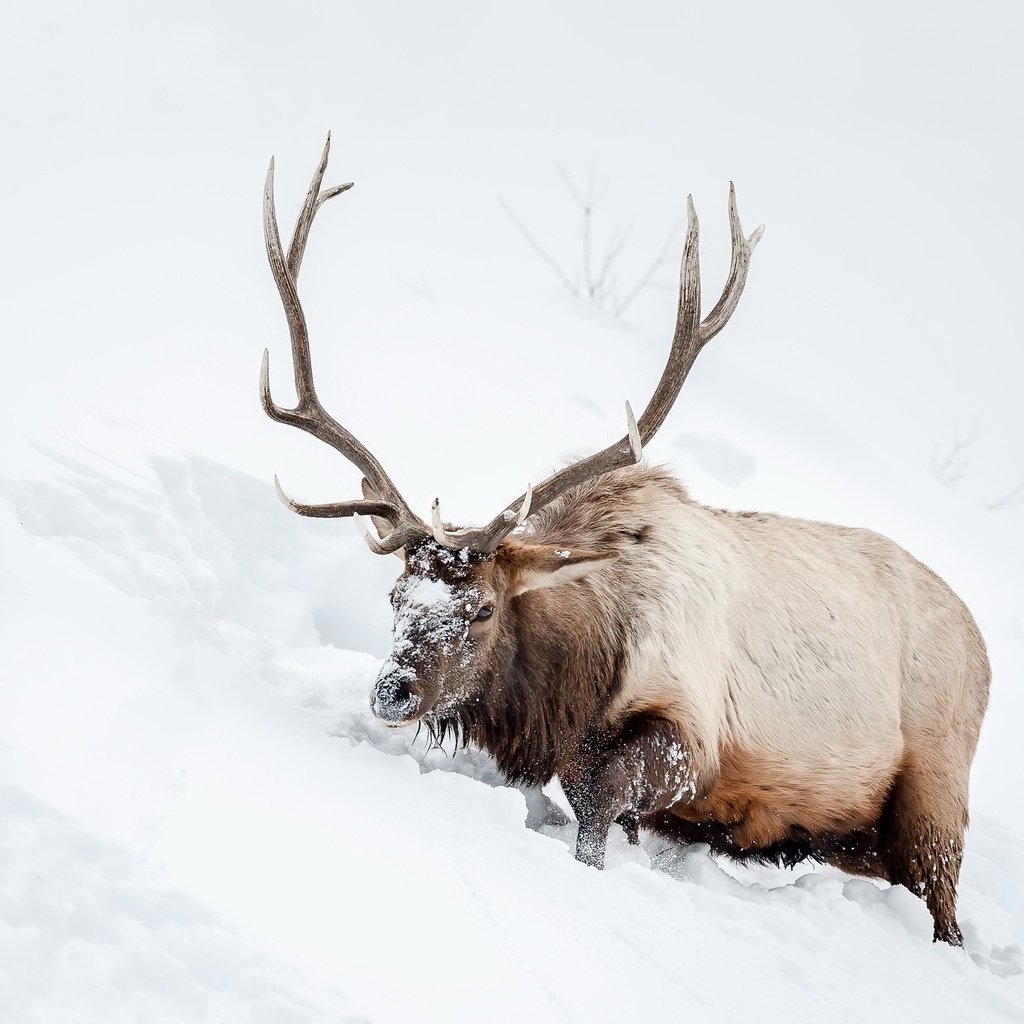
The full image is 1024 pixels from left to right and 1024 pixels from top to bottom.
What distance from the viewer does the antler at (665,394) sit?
4.35 metres

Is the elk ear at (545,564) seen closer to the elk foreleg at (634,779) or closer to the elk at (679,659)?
the elk at (679,659)

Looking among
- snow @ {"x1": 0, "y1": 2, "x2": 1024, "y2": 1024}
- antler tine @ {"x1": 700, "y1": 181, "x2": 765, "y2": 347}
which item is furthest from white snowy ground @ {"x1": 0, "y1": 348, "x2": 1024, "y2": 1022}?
antler tine @ {"x1": 700, "y1": 181, "x2": 765, "y2": 347}

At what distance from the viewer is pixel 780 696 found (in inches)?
200

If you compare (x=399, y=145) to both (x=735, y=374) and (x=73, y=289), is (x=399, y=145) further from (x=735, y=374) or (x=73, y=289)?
(x=73, y=289)

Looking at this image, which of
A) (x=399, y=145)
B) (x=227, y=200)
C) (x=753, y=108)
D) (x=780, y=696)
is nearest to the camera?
(x=780, y=696)

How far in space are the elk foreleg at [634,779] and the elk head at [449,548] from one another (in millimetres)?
607

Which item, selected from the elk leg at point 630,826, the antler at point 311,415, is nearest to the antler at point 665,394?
the antler at point 311,415

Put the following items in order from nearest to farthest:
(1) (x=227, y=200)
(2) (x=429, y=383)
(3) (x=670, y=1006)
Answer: (3) (x=670, y=1006) < (2) (x=429, y=383) < (1) (x=227, y=200)

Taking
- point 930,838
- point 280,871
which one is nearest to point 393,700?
point 280,871

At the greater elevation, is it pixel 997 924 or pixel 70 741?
pixel 70 741

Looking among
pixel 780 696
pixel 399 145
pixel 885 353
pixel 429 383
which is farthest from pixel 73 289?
pixel 885 353

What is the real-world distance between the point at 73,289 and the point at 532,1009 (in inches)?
291

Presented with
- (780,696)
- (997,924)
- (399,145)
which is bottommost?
(997,924)

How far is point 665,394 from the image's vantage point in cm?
476
